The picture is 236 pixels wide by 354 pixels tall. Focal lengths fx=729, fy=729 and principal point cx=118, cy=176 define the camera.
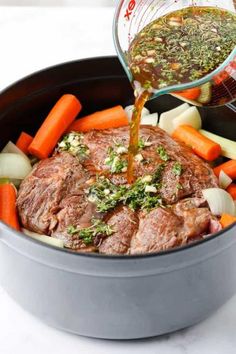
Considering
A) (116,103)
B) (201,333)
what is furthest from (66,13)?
(201,333)

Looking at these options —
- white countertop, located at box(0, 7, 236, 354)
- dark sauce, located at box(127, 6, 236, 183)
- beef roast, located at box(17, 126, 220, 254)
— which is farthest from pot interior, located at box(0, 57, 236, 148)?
white countertop, located at box(0, 7, 236, 354)

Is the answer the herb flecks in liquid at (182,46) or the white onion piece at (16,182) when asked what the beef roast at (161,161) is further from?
the herb flecks in liquid at (182,46)

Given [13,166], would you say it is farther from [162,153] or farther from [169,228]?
[169,228]

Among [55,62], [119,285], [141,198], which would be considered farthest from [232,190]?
[55,62]

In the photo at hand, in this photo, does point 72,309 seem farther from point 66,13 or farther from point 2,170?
point 66,13

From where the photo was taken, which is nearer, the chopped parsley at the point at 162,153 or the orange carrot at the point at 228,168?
the chopped parsley at the point at 162,153

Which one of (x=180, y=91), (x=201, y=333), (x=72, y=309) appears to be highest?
(x=180, y=91)

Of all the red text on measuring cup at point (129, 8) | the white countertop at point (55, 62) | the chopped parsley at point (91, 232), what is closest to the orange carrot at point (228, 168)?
the white countertop at point (55, 62)
